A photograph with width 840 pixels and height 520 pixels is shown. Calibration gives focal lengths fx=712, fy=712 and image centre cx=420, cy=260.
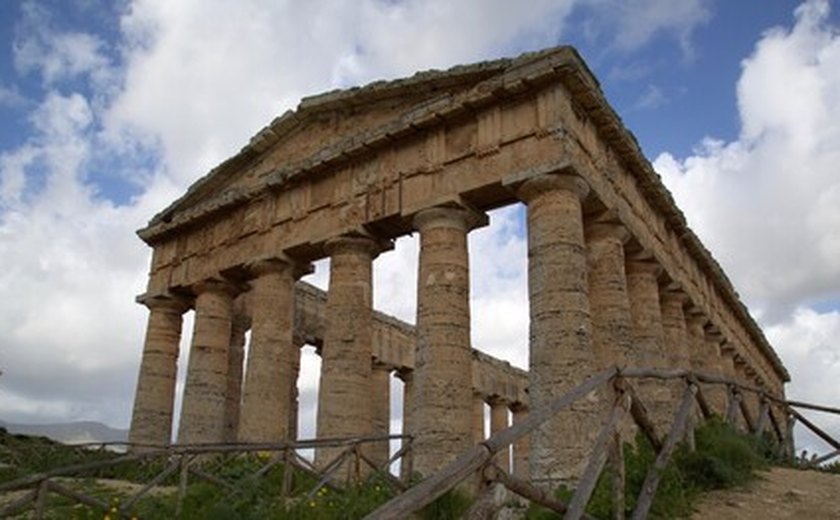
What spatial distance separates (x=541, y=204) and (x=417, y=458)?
496cm

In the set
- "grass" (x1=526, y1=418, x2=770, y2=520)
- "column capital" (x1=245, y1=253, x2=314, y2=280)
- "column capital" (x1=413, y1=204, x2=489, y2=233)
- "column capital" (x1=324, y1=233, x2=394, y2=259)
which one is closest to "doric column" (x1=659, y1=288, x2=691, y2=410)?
"column capital" (x1=413, y1=204, x2=489, y2=233)

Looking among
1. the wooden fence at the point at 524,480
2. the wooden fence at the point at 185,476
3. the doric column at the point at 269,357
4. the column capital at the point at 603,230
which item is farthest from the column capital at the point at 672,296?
the doric column at the point at 269,357

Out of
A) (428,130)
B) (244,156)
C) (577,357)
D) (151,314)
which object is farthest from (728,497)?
(151,314)

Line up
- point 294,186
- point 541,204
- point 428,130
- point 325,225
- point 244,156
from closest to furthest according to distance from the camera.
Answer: point 541,204
point 428,130
point 325,225
point 294,186
point 244,156

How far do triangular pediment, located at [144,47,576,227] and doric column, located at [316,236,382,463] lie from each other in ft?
8.55

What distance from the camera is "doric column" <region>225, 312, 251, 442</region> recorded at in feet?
67.5

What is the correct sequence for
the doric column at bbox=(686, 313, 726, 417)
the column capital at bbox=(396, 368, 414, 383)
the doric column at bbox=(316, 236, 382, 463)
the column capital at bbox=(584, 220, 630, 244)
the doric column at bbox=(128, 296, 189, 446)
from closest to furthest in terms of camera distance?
the doric column at bbox=(316, 236, 382, 463) → the column capital at bbox=(584, 220, 630, 244) → the doric column at bbox=(128, 296, 189, 446) → the doric column at bbox=(686, 313, 726, 417) → the column capital at bbox=(396, 368, 414, 383)

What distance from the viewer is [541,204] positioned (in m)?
12.8

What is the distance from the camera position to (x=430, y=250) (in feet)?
44.7

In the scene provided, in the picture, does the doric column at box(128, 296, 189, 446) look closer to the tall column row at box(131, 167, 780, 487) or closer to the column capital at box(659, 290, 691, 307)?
the tall column row at box(131, 167, 780, 487)

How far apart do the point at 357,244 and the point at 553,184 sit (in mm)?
4702

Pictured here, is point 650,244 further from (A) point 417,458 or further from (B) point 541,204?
(A) point 417,458

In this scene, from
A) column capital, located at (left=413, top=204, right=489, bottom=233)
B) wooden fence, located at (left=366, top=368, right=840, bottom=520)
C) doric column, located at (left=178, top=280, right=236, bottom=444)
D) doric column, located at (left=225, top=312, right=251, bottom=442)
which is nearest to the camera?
wooden fence, located at (left=366, top=368, right=840, bottom=520)

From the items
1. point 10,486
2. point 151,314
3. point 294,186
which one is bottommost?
point 10,486
